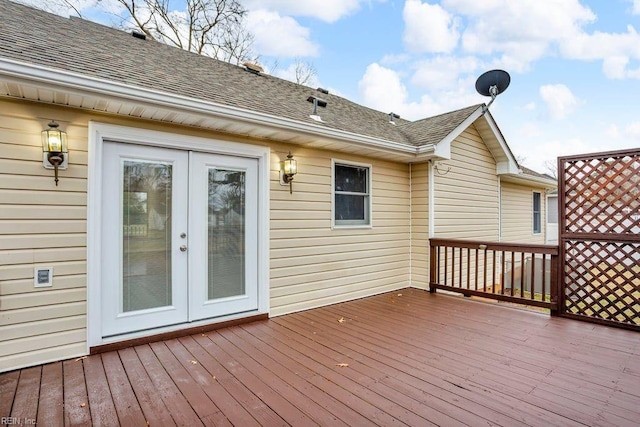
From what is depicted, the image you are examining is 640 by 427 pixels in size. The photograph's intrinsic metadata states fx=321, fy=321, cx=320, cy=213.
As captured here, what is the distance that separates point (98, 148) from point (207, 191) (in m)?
1.13

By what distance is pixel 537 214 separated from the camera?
992 centimetres

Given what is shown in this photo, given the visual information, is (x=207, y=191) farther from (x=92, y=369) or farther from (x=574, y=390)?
(x=574, y=390)

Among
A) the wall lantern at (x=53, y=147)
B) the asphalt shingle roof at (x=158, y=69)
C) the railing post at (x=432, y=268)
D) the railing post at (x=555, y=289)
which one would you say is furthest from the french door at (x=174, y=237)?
the railing post at (x=555, y=289)

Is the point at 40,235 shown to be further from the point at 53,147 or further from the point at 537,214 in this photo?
the point at 537,214

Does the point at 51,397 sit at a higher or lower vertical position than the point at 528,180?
lower

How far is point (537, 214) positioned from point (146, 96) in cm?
1089

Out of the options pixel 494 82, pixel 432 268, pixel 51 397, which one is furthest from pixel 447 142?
pixel 51 397

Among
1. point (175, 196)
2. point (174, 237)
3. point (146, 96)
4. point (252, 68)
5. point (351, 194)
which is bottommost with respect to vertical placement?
point (174, 237)

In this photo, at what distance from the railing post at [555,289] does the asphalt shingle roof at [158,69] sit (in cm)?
250

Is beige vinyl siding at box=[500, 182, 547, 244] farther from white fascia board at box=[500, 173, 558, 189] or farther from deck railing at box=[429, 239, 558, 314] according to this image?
deck railing at box=[429, 239, 558, 314]

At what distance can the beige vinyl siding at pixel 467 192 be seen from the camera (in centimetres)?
607

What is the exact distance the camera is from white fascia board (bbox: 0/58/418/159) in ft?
8.07

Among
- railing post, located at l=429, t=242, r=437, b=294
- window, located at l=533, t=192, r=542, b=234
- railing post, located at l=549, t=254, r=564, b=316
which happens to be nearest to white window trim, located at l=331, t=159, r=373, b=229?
railing post, located at l=429, t=242, r=437, b=294

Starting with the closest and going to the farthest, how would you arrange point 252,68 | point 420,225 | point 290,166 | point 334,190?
point 290,166 < point 334,190 < point 420,225 < point 252,68
